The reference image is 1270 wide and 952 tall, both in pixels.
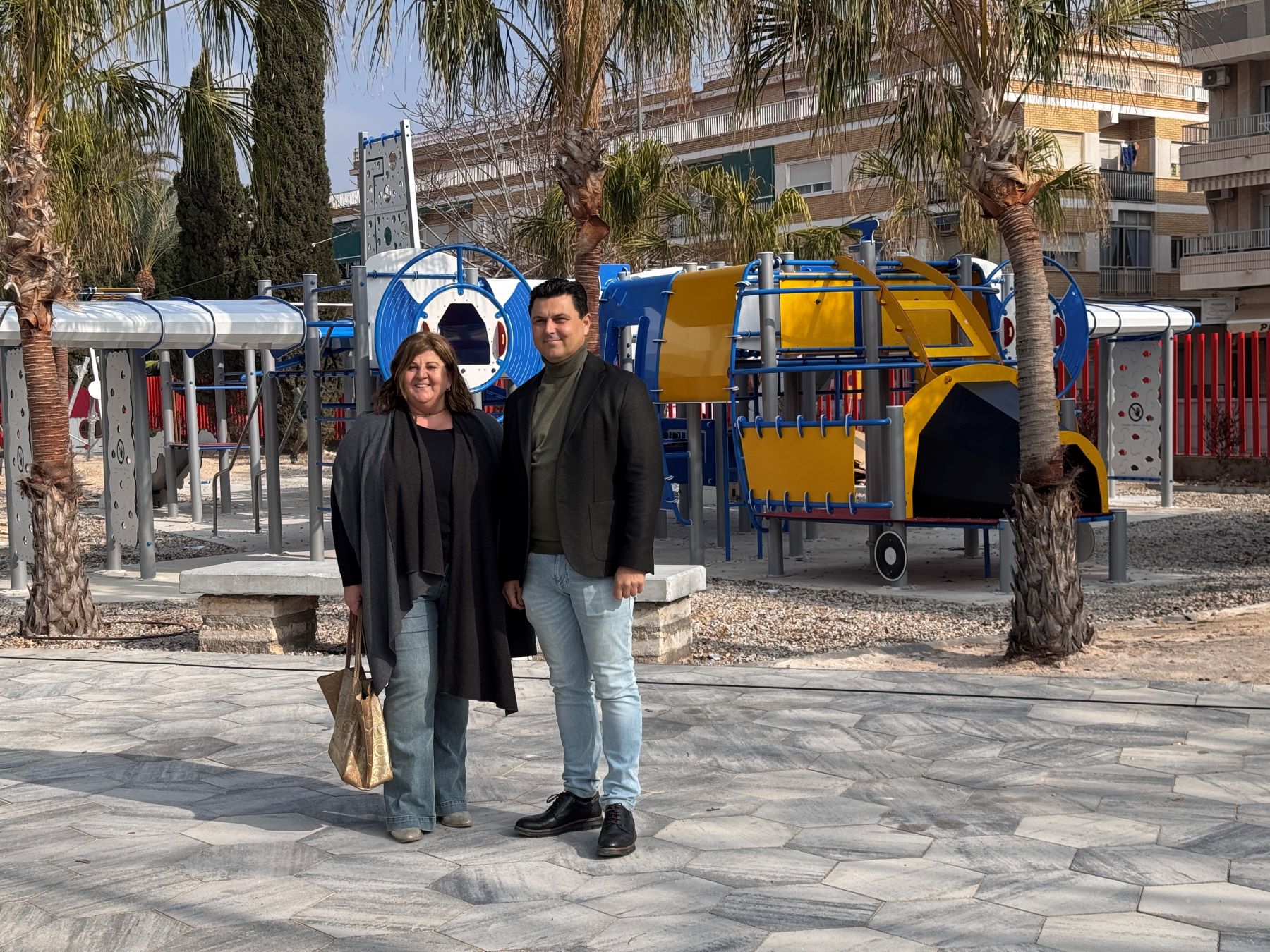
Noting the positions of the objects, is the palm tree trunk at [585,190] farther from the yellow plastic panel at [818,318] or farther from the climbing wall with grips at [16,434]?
Answer: the climbing wall with grips at [16,434]

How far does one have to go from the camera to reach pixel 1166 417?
17234 mm

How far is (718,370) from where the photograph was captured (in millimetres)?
12680

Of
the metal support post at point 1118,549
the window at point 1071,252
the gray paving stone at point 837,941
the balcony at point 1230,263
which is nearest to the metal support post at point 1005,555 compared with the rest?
the metal support post at point 1118,549

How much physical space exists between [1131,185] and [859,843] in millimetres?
40092

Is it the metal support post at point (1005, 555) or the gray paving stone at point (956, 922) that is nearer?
the gray paving stone at point (956, 922)

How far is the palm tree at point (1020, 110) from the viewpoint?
7.71 meters

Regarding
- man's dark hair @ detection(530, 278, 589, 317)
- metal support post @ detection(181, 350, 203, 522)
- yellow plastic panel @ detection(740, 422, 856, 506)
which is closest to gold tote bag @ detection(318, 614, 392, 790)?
man's dark hair @ detection(530, 278, 589, 317)

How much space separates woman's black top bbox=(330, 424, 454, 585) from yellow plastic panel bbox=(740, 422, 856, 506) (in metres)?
6.83

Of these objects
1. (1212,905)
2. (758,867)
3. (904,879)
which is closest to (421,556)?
(758,867)

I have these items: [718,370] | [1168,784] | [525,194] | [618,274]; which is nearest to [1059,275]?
[525,194]

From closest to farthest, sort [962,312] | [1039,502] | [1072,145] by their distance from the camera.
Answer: [1039,502] → [962,312] → [1072,145]

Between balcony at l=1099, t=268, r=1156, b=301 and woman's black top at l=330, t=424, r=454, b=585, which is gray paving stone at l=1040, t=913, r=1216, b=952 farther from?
balcony at l=1099, t=268, r=1156, b=301

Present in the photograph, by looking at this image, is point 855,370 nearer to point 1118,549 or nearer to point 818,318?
point 818,318

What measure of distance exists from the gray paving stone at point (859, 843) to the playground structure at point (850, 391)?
574 centimetres
